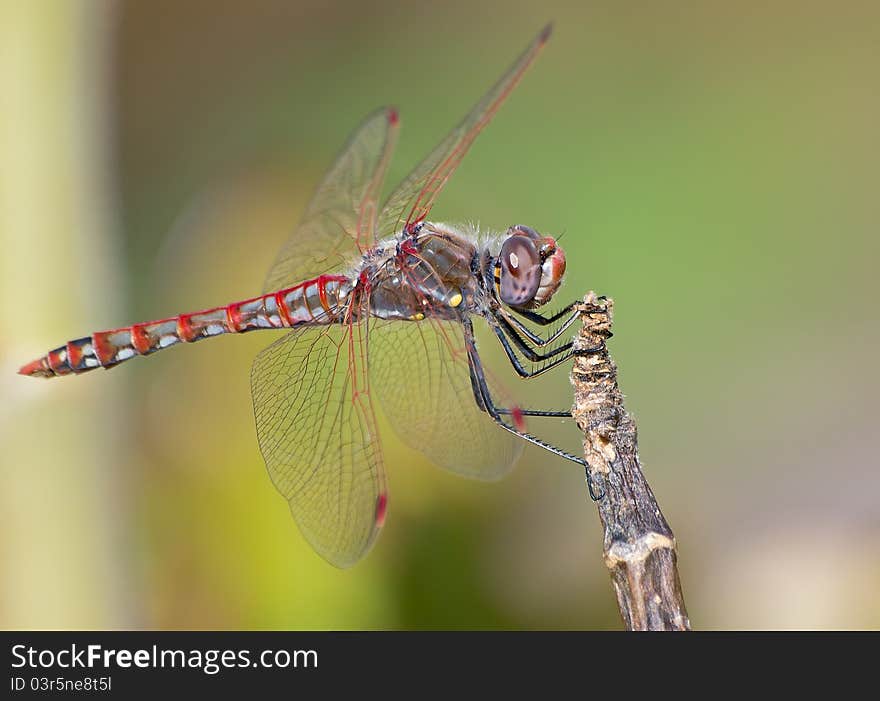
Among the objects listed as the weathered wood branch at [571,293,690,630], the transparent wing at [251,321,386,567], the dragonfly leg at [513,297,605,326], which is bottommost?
the weathered wood branch at [571,293,690,630]

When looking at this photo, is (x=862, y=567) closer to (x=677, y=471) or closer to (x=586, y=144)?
(x=677, y=471)

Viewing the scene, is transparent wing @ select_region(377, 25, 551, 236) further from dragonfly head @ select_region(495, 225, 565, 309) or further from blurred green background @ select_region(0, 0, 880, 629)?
blurred green background @ select_region(0, 0, 880, 629)

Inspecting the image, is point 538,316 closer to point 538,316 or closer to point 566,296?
point 538,316

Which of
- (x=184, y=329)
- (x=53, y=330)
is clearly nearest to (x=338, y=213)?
(x=184, y=329)

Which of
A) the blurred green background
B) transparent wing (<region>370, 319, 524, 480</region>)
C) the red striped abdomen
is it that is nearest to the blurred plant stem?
the blurred green background

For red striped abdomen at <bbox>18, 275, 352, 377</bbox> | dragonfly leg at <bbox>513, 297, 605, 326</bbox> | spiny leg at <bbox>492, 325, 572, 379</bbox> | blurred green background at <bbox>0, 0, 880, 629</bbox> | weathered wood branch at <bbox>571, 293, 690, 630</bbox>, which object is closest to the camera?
weathered wood branch at <bbox>571, 293, 690, 630</bbox>

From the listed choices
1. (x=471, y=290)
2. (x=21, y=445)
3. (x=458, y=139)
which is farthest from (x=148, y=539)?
(x=458, y=139)

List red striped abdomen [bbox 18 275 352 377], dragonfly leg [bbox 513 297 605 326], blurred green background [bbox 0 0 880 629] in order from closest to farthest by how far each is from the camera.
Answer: dragonfly leg [bbox 513 297 605 326]
red striped abdomen [bbox 18 275 352 377]
blurred green background [bbox 0 0 880 629]
